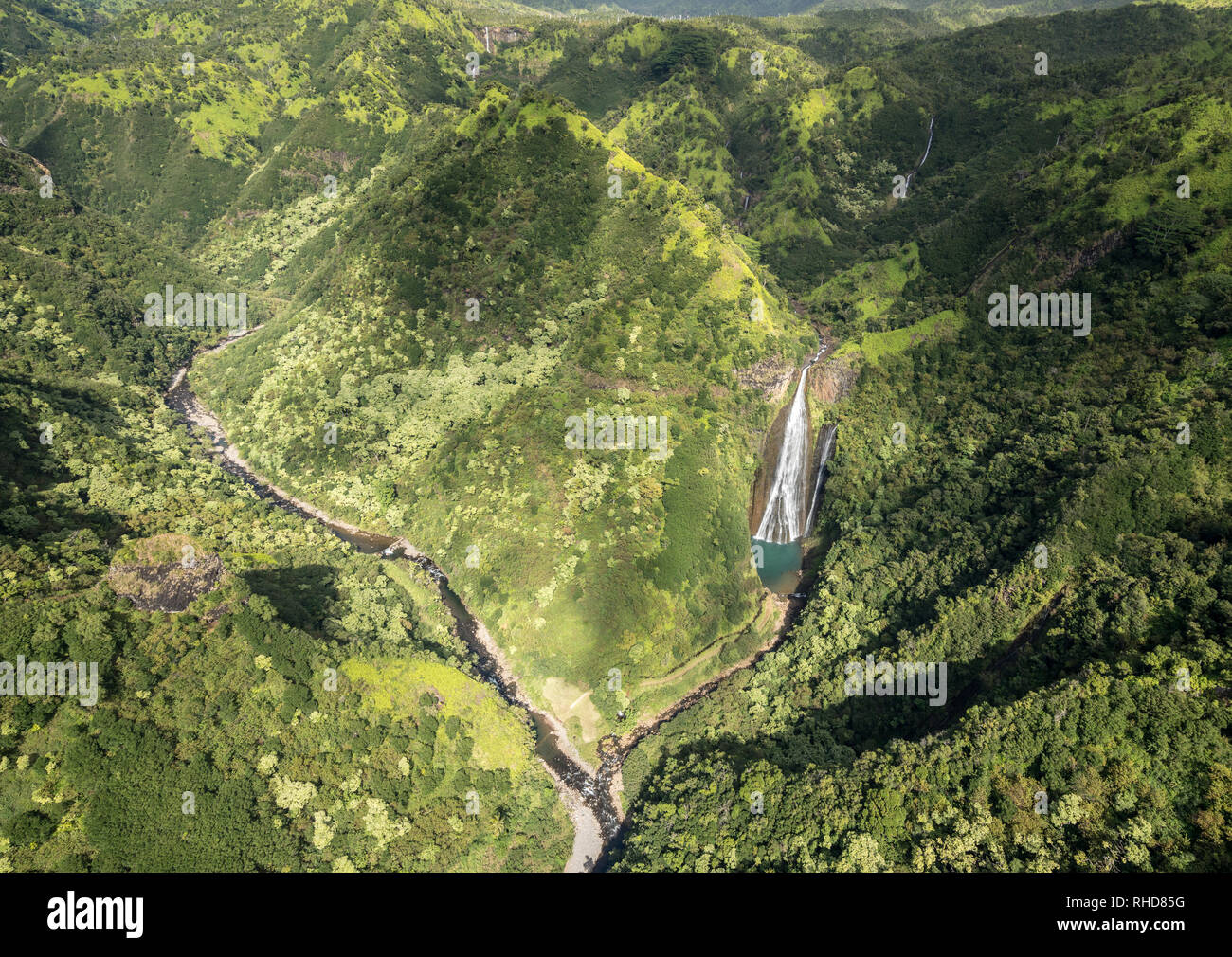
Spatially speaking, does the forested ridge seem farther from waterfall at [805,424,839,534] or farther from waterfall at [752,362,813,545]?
waterfall at [752,362,813,545]

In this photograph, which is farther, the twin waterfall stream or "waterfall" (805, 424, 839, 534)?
"waterfall" (805, 424, 839, 534)

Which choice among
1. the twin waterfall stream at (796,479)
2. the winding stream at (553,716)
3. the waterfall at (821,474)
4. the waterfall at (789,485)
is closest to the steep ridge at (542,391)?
the winding stream at (553,716)

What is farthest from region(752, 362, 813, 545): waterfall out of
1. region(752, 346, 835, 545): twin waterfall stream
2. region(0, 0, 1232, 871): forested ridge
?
region(0, 0, 1232, 871): forested ridge

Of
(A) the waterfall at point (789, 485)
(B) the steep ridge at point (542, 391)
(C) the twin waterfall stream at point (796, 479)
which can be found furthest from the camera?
(C) the twin waterfall stream at point (796, 479)

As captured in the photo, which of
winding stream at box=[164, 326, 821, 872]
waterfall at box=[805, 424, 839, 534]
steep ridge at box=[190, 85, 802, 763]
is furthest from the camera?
waterfall at box=[805, 424, 839, 534]

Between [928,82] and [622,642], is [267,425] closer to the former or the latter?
[622,642]

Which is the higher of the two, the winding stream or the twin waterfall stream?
the twin waterfall stream

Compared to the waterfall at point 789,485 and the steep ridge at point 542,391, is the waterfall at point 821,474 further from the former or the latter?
the steep ridge at point 542,391
